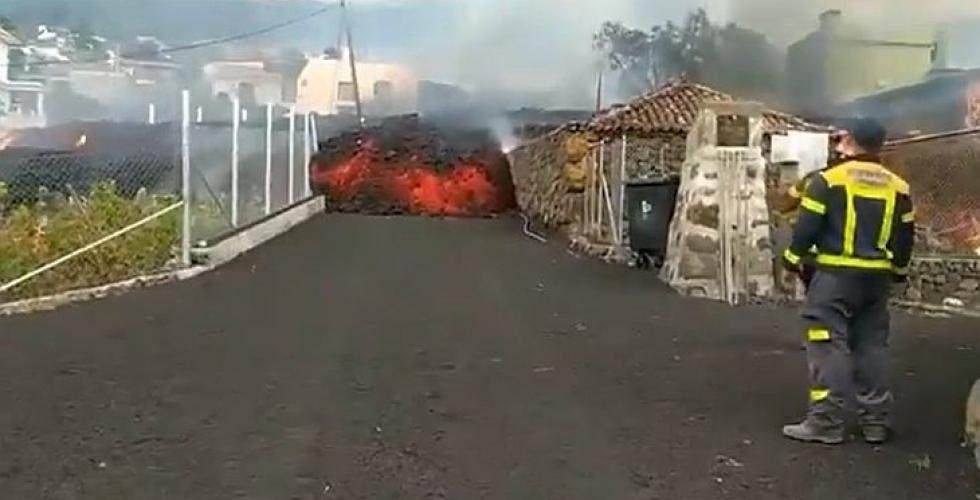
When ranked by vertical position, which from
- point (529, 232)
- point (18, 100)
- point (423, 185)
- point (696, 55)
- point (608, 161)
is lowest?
point (529, 232)

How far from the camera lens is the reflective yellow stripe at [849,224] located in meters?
5.17

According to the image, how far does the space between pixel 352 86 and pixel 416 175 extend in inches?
413

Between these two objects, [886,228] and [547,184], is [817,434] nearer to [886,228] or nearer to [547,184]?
[886,228]

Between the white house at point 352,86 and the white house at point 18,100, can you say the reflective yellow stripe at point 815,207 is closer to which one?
the white house at point 18,100

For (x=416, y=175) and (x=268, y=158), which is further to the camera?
(x=416, y=175)

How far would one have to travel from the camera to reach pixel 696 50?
22938 mm

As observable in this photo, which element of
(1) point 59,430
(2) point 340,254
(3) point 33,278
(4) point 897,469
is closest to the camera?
(4) point 897,469

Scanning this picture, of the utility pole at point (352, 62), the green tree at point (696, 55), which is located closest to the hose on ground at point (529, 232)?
the green tree at point (696, 55)

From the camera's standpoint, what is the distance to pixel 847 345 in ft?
17.4

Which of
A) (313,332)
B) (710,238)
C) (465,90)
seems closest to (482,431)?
(313,332)

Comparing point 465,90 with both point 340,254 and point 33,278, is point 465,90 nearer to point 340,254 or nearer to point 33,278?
point 340,254

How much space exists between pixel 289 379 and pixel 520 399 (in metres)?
1.18

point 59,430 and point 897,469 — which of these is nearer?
point 897,469

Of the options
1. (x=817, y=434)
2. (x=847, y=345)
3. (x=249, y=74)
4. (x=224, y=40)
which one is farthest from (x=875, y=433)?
(x=224, y=40)
